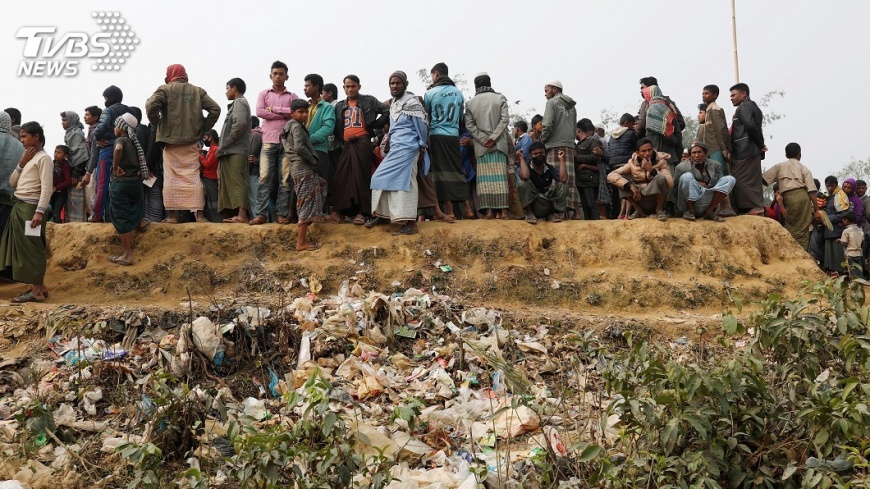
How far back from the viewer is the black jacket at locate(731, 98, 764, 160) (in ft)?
31.7

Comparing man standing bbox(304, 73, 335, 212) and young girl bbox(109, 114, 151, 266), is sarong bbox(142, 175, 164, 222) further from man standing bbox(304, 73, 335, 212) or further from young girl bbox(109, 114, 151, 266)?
man standing bbox(304, 73, 335, 212)

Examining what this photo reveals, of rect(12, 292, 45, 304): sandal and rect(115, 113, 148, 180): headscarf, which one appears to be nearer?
rect(12, 292, 45, 304): sandal

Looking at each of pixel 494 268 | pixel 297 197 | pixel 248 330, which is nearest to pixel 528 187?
pixel 494 268

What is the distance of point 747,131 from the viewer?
9.67 m

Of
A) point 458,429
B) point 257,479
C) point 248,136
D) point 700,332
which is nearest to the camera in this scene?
point 257,479

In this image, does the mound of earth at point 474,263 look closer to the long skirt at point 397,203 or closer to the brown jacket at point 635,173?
the long skirt at point 397,203

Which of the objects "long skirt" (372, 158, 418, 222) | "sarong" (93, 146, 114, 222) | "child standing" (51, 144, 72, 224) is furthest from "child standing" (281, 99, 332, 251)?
"child standing" (51, 144, 72, 224)

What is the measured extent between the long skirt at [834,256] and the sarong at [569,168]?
4.13 meters

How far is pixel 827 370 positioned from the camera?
544 centimetres

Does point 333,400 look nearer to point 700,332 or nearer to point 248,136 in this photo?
point 700,332

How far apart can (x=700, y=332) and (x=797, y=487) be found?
9.08ft

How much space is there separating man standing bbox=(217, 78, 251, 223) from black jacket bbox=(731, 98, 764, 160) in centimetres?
573

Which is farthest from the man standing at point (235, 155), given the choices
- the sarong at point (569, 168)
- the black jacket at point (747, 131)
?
the black jacket at point (747, 131)

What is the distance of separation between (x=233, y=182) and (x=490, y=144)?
115 inches
